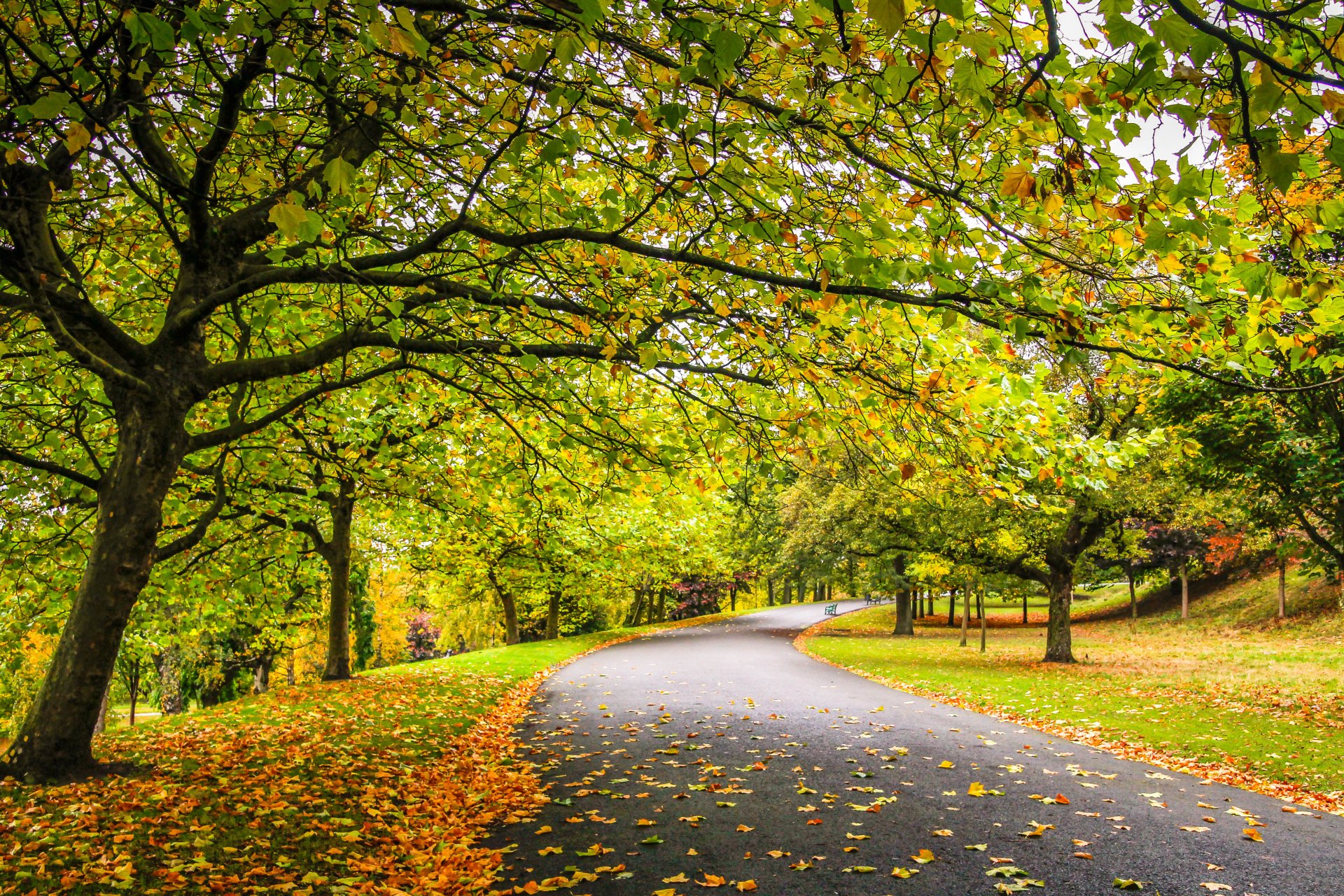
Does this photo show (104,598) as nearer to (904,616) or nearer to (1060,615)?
(1060,615)

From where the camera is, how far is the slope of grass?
909 centimetres

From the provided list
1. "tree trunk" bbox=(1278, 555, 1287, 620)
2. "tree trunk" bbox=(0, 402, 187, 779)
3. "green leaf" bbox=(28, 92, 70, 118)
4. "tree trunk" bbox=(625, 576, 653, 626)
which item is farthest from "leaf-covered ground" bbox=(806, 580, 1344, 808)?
"tree trunk" bbox=(0, 402, 187, 779)

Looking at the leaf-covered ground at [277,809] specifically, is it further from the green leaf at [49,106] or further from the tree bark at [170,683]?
the tree bark at [170,683]

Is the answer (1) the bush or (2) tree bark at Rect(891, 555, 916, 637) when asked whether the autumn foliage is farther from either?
→ (1) the bush

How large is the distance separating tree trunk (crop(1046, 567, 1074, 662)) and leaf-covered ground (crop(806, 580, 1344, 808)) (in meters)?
0.64

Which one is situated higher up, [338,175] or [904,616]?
[338,175]

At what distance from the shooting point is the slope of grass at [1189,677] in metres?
9.09

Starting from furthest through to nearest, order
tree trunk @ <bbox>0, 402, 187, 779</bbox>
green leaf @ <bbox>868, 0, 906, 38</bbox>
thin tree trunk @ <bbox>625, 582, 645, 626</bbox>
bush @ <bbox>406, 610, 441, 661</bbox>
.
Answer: bush @ <bbox>406, 610, 441, 661</bbox> < thin tree trunk @ <bbox>625, 582, 645, 626</bbox> < tree trunk @ <bbox>0, 402, 187, 779</bbox> < green leaf @ <bbox>868, 0, 906, 38</bbox>

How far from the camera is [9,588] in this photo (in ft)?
30.1

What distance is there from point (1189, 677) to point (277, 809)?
18112 millimetres

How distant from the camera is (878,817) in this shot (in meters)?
5.86

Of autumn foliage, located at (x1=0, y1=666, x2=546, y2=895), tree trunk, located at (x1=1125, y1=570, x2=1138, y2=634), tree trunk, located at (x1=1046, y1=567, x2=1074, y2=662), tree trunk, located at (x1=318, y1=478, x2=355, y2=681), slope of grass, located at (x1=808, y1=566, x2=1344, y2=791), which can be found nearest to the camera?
autumn foliage, located at (x1=0, y1=666, x2=546, y2=895)

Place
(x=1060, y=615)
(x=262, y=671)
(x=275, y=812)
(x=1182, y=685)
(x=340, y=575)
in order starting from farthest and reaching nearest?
(x=262, y=671), (x=1060, y=615), (x=1182, y=685), (x=340, y=575), (x=275, y=812)

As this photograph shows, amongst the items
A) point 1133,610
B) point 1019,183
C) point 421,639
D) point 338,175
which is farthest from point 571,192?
point 421,639
